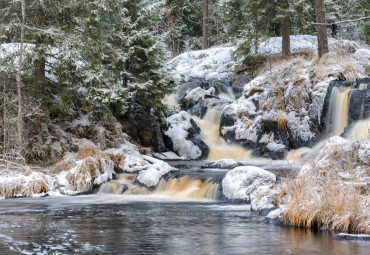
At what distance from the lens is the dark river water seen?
24.0 feet

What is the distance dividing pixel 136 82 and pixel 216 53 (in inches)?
512

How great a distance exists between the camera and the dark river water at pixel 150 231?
24.0ft

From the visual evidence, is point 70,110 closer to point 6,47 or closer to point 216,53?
point 6,47

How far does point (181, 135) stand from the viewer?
2161 centimetres

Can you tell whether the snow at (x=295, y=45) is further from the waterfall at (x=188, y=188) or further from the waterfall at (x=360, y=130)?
the waterfall at (x=188, y=188)

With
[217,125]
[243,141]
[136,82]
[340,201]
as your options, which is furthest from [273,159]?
[340,201]

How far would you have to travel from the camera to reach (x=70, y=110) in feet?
60.5

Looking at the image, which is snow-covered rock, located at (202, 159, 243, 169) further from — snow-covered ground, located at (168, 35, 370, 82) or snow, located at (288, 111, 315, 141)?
snow-covered ground, located at (168, 35, 370, 82)

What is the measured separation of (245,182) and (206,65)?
1771 cm

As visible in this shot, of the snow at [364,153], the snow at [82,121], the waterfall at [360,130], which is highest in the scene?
the snow at [82,121]

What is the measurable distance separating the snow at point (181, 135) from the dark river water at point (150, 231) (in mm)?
8511

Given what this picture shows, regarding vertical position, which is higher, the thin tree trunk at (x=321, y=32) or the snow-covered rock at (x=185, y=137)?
the thin tree trunk at (x=321, y=32)

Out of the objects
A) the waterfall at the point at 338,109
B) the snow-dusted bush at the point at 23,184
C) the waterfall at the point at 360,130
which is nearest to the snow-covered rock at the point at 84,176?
the snow-dusted bush at the point at 23,184

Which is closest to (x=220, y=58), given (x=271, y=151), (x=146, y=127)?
(x=146, y=127)
